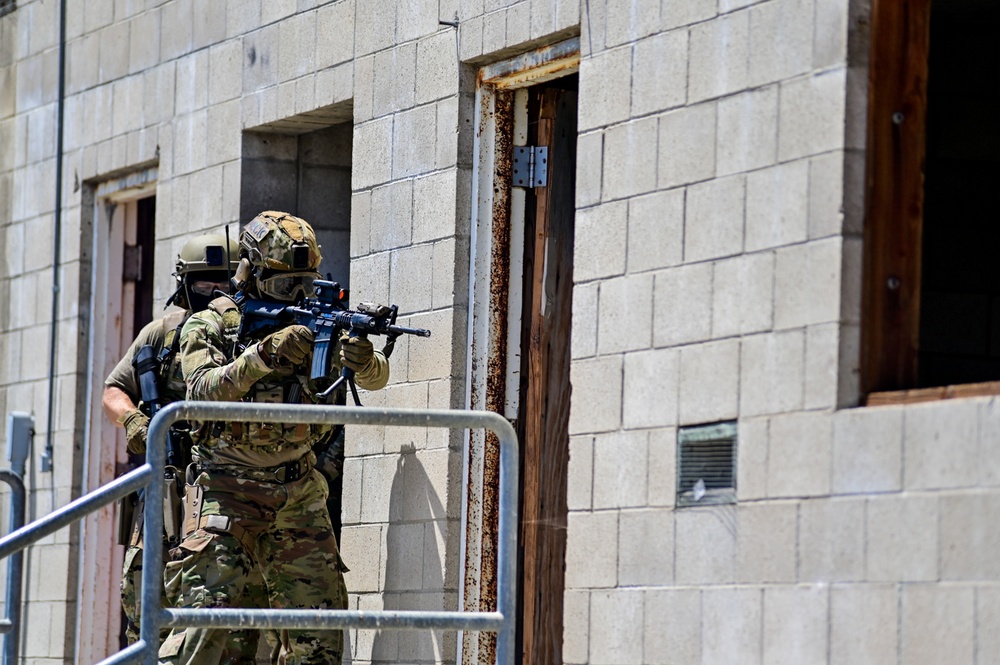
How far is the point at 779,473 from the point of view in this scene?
5.51 meters

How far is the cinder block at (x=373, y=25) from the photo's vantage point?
7.84 metres

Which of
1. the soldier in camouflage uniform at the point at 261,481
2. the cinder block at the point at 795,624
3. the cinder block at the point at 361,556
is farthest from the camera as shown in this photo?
the cinder block at the point at 361,556

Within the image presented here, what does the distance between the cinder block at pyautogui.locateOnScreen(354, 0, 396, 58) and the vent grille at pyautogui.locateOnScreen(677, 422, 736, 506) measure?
272 cm

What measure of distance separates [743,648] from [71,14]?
6.47 meters

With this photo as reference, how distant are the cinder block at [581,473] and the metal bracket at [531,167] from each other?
1.29m

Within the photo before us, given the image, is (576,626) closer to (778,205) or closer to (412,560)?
(412,560)

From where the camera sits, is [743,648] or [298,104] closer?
[743,648]

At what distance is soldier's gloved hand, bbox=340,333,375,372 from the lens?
6.58 meters

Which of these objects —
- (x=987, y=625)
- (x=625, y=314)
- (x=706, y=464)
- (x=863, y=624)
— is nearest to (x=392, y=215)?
(x=625, y=314)

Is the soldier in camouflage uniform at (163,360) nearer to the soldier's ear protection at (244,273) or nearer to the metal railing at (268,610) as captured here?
the soldier's ear protection at (244,273)

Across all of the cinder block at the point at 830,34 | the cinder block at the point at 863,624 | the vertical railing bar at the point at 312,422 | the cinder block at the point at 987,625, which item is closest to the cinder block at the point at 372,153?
the cinder block at the point at 830,34

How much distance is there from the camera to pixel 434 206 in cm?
743

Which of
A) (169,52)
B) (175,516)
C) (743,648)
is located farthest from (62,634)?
(743,648)

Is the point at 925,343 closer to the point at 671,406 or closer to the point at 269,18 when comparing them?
the point at 671,406
